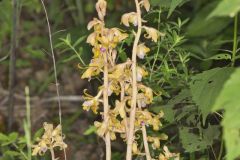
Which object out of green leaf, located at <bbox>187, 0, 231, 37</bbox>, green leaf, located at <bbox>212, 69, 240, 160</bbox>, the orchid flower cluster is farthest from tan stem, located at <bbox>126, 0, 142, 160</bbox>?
green leaf, located at <bbox>212, 69, 240, 160</bbox>

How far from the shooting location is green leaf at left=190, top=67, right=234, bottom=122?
1.69m

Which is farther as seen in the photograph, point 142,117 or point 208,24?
point 208,24

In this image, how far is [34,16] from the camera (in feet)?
14.6

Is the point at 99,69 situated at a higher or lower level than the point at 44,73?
lower

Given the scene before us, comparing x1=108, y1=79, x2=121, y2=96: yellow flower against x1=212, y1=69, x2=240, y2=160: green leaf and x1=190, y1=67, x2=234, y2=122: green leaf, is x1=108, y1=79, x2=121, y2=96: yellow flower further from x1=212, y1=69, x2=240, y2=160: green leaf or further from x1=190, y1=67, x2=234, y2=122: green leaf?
x1=212, y1=69, x2=240, y2=160: green leaf

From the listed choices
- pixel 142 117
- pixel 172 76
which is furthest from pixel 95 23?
pixel 172 76

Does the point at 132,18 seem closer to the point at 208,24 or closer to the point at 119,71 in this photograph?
the point at 119,71

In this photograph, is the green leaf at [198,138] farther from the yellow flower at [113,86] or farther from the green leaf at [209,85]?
the yellow flower at [113,86]

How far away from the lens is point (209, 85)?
172 centimetres

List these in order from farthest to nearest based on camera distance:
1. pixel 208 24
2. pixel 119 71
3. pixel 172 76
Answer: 1. pixel 172 76
2. pixel 208 24
3. pixel 119 71

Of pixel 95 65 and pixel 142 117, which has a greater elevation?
pixel 95 65

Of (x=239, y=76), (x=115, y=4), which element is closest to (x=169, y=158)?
(x=239, y=76)

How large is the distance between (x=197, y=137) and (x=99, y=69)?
0.55 metres

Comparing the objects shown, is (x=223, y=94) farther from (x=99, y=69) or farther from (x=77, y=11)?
(x=77, y=11)
